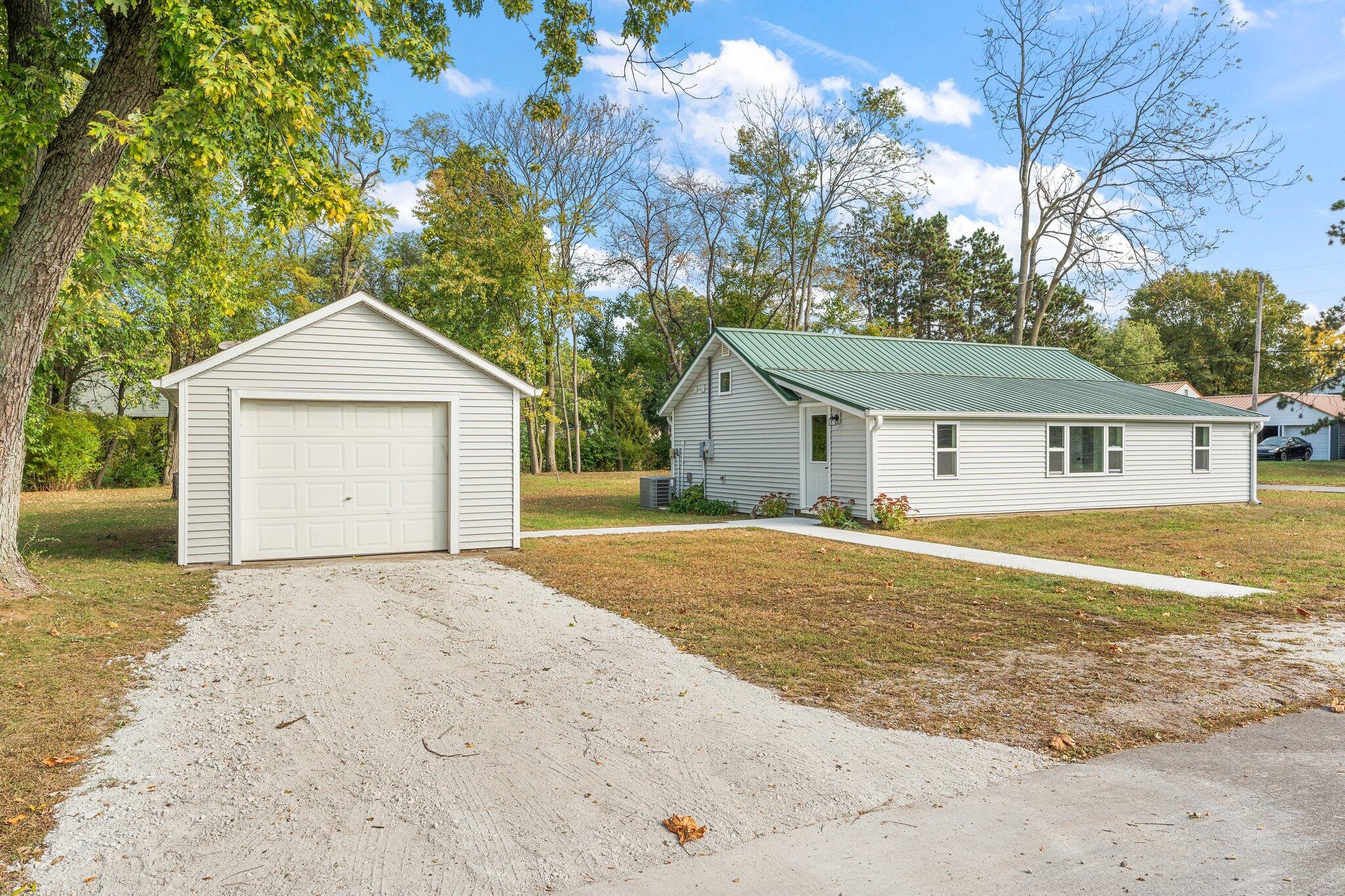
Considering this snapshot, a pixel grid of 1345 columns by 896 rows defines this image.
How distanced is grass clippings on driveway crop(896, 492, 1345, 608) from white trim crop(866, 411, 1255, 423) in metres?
2.03

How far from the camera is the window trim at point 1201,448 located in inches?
780

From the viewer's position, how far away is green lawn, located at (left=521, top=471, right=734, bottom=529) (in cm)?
1680

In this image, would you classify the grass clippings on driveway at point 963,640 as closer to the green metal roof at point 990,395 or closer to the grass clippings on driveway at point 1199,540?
the grass clippings on driveway at point 1199,540

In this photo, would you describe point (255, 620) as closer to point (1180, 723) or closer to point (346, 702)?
point (346, 702)

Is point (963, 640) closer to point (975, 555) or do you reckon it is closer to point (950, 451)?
point (975, 555)

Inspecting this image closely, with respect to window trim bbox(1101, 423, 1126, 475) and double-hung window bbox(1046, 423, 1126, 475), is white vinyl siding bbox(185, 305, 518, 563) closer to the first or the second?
double-hung window bbox(1046, 423, 1126, 475)

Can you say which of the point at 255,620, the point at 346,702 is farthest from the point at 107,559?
the point at 346,702

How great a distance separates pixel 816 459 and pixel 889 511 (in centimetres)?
245

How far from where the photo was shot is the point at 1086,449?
18438 millimetres

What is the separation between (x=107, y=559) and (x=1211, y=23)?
31183mm

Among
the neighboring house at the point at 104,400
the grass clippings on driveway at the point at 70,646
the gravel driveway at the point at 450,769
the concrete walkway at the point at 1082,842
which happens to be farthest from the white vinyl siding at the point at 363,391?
the neighboring house at the point at 104,400

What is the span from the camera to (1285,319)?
2084 inches

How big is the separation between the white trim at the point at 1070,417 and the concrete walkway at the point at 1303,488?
5807 mm

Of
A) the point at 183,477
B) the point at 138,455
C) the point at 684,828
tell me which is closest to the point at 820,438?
the point at 183,477
